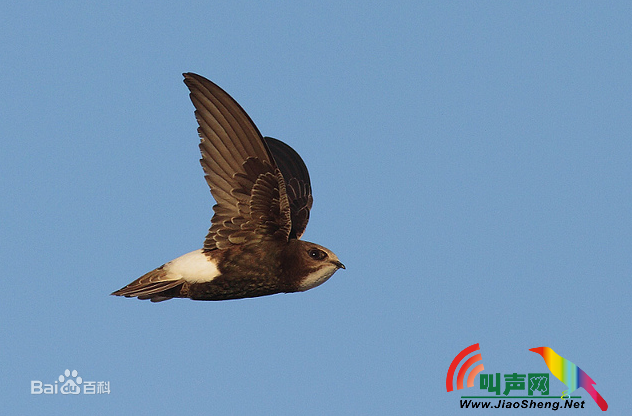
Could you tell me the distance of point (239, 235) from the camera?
28.3 ft

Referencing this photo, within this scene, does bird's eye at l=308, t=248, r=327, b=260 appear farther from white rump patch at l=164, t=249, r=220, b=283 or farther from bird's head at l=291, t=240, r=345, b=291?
white rump patch at l=164, t=249, r=220, b=283

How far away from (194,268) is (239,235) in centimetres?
64

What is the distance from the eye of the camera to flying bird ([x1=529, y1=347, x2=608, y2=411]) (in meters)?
9.48

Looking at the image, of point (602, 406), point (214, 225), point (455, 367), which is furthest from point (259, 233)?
point (602, 406)

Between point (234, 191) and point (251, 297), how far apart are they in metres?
1.26

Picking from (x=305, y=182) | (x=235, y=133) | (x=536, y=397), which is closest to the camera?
(x=235, y=133)

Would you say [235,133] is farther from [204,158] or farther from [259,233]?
[259,233]

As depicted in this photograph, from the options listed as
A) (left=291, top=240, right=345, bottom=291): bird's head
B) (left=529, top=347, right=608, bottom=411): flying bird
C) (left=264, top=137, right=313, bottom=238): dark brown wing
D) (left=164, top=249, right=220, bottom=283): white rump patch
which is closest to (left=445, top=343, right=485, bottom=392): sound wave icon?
(left=529, top=347, right=608, bottom=411): flying bird

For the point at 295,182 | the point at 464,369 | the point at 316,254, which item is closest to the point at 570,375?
the point at 464,369

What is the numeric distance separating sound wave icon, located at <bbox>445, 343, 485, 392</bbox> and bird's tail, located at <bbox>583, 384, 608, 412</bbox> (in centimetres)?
137

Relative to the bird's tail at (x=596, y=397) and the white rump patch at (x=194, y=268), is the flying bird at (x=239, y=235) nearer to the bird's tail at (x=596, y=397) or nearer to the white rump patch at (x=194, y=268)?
the white rump patch at (x=194, y=268)

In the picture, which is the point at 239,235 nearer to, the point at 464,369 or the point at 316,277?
the point at 316,277

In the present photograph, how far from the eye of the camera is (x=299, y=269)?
8.65 meters

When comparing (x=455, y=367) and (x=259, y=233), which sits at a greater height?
(x=259, y=233)
